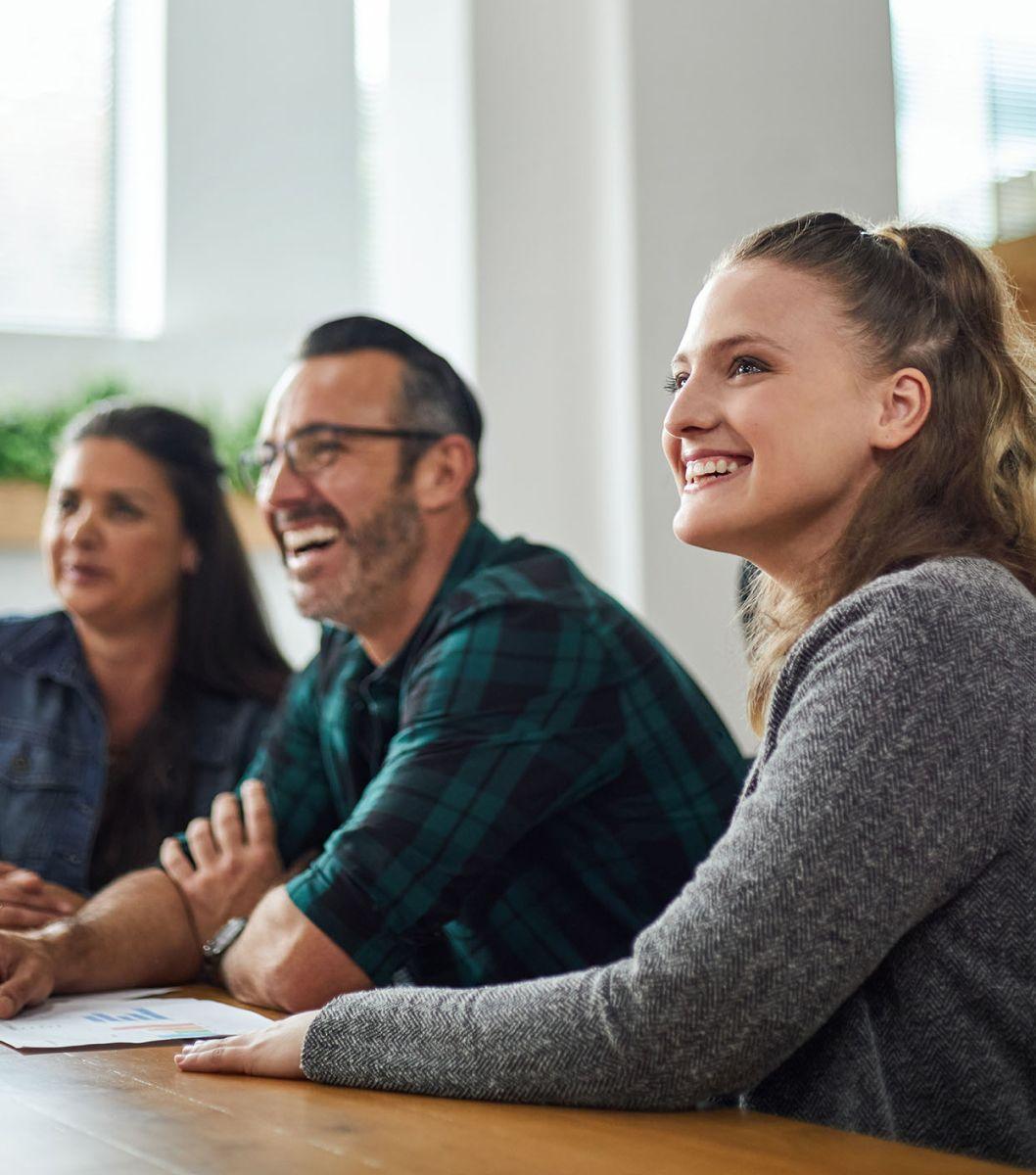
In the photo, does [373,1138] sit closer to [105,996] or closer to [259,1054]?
[259,1054]

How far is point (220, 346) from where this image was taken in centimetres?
520

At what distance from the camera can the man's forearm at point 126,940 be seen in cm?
159

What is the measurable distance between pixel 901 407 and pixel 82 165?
459 centimetres

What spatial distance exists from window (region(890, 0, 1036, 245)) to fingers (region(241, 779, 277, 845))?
312 cm

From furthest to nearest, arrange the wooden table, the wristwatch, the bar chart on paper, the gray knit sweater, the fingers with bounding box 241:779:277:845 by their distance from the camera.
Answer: the fingers with bounding box 241:779:277:845, the wristwatch, the bar chart on paper, the gray knit sweater, the wooden table

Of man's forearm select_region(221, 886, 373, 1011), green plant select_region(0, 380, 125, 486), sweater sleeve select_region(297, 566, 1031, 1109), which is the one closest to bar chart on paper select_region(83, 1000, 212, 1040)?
man's forearm select_region(221, 886, 373, 1011)

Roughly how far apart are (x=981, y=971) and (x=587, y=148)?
277cm

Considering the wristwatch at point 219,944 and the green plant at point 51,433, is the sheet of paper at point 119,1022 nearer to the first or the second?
the wristwatch at point 219,944

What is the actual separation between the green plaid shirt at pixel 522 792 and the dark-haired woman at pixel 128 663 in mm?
680

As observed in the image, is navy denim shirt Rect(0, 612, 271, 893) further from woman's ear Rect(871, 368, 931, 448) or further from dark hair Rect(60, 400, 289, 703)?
woman's ear Rect(871, 368, 931, 448)

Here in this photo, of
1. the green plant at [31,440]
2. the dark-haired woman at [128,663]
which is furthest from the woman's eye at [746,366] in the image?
the green plant at [31,440]

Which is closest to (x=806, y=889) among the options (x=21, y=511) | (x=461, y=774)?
(x=461, y=774)

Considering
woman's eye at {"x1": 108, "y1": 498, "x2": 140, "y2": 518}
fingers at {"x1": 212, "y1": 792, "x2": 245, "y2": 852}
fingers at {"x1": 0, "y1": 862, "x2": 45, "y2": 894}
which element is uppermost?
woman's eye at {"x1": 108, "y1": 498, "x2": 140, "y2": 518}

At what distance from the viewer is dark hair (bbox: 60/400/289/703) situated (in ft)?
8.85
